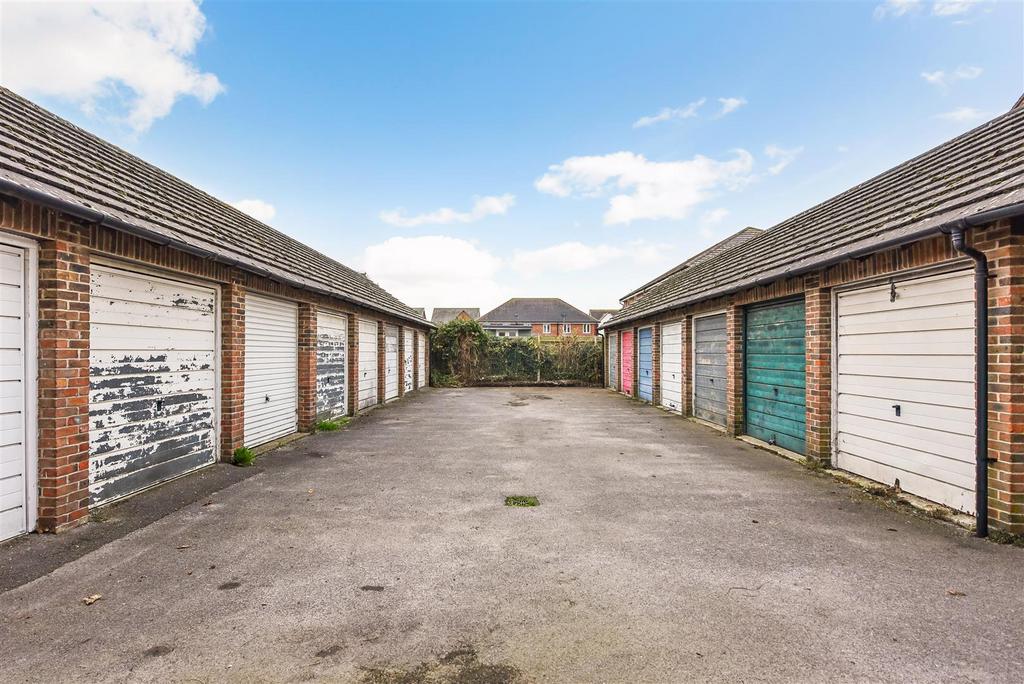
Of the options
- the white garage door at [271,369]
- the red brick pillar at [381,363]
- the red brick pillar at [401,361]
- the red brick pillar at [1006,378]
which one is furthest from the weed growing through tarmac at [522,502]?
the red brick pillar at [401,361]

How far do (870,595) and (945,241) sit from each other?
12.0 ft

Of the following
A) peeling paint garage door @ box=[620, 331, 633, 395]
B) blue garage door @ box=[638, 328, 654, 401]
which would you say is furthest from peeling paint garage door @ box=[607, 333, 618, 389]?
blue garage door @ box=[638, 328, 654, 401]

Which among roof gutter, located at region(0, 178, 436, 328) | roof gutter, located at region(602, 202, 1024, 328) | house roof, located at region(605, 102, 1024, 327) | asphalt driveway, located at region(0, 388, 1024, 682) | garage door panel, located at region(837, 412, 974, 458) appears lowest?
asphalt driveway, located at region(0, 388, 1024, 682)

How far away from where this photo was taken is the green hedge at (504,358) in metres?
22.6

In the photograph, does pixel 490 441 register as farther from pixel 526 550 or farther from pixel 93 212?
pixel 93 212

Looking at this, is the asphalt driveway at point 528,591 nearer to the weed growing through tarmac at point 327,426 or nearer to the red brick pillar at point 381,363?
the weed growing through tarmac at point 327,426

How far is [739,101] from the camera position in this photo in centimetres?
1202

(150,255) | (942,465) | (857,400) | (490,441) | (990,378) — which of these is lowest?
(490,441)

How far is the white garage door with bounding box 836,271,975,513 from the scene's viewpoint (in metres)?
4.32

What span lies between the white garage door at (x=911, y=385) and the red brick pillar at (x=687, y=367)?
5161 millimetres

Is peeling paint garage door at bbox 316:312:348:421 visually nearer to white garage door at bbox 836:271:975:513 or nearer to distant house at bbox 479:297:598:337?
white garage door at bbox 836:271:975:513

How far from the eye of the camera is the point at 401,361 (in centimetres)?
1691

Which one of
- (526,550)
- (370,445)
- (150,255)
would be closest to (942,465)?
(526,550)

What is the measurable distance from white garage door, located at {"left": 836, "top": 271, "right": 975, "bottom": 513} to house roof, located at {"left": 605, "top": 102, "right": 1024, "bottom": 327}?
0.64 metres
